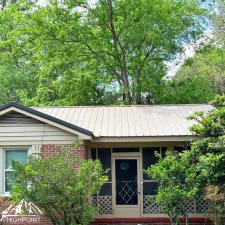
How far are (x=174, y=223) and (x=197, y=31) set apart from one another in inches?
592

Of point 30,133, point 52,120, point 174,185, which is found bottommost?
point 174,185

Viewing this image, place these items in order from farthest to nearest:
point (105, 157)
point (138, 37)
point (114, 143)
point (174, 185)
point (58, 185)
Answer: point (138, 37) < point (105, 157) < point (114, 143) < point (174, 185) < point (58, 185)

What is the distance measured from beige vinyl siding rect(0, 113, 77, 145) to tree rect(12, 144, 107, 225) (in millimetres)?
2790

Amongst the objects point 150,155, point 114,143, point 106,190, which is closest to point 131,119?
point 114,143

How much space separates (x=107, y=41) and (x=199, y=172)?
14.0 metres

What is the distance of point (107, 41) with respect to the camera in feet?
87.4

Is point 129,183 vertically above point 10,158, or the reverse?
point 10,158

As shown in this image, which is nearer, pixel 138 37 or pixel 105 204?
pixel 105 204

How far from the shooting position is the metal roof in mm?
15766

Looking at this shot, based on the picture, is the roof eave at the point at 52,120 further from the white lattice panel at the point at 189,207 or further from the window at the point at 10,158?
the white lattice panel at the point at 189,207

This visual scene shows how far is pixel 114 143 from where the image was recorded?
1659 cm

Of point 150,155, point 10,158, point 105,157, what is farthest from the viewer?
point 105,157

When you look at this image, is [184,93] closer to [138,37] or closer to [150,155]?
[138,37]

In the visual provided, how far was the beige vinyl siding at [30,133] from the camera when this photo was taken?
49.7 ft
